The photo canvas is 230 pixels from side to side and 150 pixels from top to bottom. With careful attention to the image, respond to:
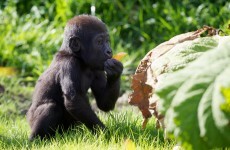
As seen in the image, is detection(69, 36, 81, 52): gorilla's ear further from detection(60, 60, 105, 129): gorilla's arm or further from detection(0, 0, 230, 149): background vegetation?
detection(0, 0, 230, 149): background vegetation

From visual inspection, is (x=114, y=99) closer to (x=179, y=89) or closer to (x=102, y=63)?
(x=102, y=63)

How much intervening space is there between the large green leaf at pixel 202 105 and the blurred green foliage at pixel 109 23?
21.5ft

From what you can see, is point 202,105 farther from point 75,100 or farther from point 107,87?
point 107,87

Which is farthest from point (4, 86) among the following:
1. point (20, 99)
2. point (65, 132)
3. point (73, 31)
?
point (65, 132)

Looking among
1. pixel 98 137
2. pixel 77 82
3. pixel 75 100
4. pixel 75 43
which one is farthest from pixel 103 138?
pixel 75 43

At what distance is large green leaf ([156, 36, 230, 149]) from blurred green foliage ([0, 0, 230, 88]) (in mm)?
6564

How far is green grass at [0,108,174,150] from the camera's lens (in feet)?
15.9

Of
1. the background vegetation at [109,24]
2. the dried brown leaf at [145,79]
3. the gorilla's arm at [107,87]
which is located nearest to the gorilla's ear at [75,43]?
the gorilla's arm at [107,87]

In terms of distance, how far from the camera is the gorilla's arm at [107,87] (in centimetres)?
596

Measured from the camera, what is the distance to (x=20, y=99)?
8398 millimetres

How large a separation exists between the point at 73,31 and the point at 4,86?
266cm

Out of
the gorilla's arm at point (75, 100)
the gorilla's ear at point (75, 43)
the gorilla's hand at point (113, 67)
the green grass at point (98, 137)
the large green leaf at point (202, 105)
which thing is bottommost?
the green grass at point (98, 137)

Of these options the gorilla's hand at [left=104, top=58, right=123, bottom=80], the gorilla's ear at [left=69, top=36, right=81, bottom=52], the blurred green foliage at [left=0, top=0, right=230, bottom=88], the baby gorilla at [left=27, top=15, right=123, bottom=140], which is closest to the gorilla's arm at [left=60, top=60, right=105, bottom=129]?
the baby gorilla at [left=27, top=15, right=123, bottom=140]

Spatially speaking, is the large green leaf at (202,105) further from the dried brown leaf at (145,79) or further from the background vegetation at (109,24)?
the background vegetation at (109,24)
